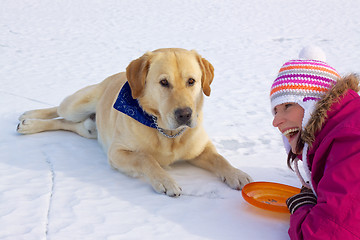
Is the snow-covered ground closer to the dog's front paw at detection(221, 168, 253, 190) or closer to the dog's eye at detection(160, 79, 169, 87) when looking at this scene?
the dog's front paw at detection(221, 168, 253, 190)

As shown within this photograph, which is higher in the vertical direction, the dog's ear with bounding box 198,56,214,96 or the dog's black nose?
the dog's ear with bounding box 198,56,214,96

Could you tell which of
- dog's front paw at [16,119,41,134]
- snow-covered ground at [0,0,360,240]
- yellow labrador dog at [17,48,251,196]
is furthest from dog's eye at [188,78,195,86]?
dog's front paw at [16,119,41,134]

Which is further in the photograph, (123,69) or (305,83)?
(123,69)

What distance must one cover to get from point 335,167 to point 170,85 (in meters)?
1.61

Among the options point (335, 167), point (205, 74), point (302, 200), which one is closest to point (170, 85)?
point (205, 74)

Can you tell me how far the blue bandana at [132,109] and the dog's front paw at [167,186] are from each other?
0.50 m

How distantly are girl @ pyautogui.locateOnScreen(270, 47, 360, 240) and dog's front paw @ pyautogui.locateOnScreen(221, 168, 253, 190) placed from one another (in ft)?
2.24

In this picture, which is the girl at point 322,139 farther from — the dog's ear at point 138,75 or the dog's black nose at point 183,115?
the dog's ear at point 138,75

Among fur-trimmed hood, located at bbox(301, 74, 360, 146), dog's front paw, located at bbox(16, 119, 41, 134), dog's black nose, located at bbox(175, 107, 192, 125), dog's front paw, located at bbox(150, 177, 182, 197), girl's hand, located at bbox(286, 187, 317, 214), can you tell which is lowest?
dog's front paw, located at bbox(16, 119, 41, 134)

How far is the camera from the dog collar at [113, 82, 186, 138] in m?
3.58

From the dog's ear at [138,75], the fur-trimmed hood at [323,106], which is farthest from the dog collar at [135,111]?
the fur-trimmed hood at [323,106]

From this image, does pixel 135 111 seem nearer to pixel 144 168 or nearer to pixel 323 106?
pixel 144 168

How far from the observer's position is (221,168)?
363 cm

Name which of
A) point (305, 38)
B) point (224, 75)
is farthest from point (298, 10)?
point (224, 75)
